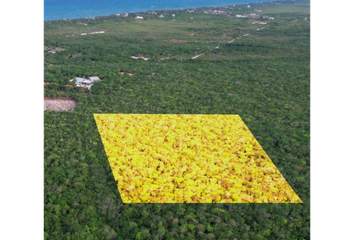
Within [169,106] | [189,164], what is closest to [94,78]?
[169,106]


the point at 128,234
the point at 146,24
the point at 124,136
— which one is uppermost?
the point at 146,24

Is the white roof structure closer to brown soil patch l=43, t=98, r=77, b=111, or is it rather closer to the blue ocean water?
brown soil patch l=43, t=98, r=77, b=111

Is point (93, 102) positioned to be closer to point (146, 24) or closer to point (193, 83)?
point (193, 83)

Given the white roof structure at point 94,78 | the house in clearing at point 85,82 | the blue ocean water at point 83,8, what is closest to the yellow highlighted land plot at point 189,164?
the house in clearing at point 85,82

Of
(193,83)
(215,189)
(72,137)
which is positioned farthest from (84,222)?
(193,83)

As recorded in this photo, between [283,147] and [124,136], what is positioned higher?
[124,136]

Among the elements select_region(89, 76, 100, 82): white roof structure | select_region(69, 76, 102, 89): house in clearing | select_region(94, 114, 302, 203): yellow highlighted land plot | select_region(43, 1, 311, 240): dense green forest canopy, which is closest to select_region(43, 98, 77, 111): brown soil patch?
select_region(43, 1, 311, 240): dense green forest canopy

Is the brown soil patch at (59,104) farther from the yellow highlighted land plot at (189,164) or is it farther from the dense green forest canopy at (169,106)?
the yellow highlighted land plot at (189,164)
